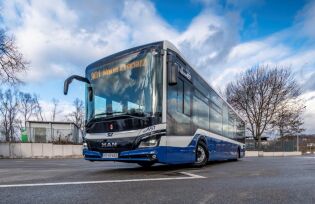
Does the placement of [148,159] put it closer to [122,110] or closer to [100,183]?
[122,110]

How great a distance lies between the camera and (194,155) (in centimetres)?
952

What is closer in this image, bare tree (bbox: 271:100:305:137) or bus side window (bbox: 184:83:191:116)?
bus side window (bbox: 184:83:191:116)

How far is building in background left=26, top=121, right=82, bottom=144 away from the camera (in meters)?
27.3

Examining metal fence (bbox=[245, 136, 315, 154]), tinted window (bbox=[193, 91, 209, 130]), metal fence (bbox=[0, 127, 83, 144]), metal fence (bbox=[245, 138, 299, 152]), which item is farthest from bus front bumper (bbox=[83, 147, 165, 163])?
metal fence (bbox=[245, 138, 299, 152])

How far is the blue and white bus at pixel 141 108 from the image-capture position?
782 cm

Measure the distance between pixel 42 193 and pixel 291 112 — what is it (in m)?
43.5

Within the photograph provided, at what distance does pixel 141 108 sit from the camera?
7.90 meters

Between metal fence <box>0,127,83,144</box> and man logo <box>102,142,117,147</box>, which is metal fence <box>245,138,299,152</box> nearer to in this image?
metal fence <box>0,127,83,144</box>

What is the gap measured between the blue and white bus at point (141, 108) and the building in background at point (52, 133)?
19.8 meters

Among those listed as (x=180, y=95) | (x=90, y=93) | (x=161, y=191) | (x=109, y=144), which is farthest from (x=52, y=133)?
(x=161, y=191)

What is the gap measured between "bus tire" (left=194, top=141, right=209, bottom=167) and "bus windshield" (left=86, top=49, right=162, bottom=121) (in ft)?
9.11

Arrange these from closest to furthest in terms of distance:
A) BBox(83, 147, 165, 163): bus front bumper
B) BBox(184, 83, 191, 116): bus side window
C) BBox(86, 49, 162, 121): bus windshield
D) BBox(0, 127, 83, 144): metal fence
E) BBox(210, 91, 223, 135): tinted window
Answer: BBox(83, 147, 165, 163): bus front bumper → BBox(86, 49, 162, 121): bus windshield → BBox(184, 83, 191, 116): bus side window → BBox(210, 91, 223, 135): tinted window → BBox(0, 127, 83, 144): metal fence

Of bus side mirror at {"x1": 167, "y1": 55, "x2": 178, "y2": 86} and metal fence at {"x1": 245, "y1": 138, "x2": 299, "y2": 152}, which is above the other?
bus side mirror at {"x1": 167, "y1": 55, "x2": 178, "y2": 86}

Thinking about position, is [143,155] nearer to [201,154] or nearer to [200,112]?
[201,154]
